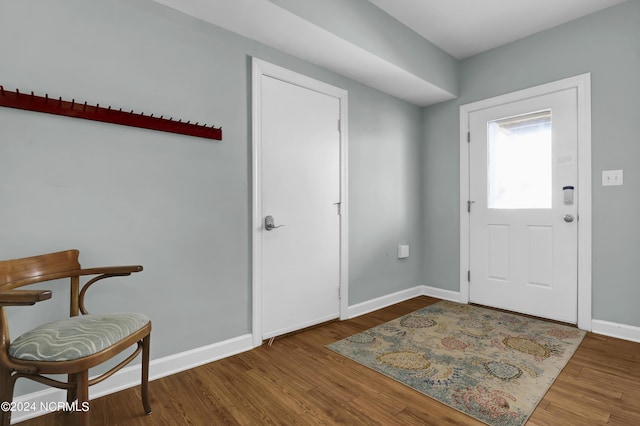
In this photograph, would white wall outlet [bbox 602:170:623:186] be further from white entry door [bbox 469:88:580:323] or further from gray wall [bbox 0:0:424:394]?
gray wall [bbox 0:0:424:394]

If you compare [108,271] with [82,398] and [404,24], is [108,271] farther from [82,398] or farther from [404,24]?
[404,24]

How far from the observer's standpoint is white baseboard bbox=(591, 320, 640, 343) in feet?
8.41

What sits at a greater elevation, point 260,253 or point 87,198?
point 87,198

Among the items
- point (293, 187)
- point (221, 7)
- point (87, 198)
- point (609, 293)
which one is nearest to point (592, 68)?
point (609, 293)

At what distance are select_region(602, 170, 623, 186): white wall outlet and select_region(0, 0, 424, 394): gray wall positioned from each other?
2.63 metres

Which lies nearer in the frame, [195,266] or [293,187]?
[195,266]

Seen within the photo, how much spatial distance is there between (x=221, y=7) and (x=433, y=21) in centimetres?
192

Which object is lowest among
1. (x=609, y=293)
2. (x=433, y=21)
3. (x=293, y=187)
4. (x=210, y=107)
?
(x=609, y=293)

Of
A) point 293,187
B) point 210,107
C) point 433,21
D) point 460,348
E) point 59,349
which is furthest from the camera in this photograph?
point 433,21

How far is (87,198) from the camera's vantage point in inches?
69.8

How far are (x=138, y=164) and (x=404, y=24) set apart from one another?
2.56 m

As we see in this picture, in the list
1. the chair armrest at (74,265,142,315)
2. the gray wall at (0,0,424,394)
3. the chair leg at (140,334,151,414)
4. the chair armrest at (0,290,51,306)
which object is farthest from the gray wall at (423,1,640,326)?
the chair armrest at (0,290,51,306)

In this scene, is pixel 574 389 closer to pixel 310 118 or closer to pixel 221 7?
pixel 310 118

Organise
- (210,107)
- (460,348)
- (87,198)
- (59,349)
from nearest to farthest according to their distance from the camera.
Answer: (59,349)
(87,198)
(210,107)
(460,348)
